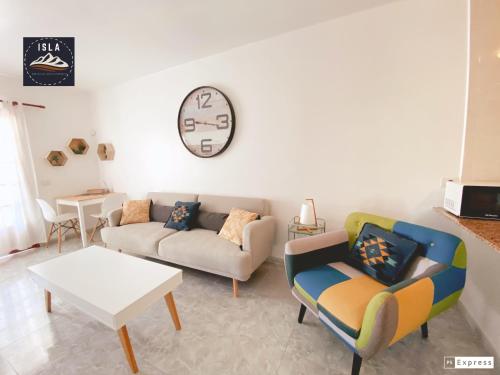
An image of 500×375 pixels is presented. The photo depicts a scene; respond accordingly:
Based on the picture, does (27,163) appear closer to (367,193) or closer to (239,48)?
(239,48)

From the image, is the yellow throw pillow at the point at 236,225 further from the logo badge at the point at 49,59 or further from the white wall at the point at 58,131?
the white wall at the point at 58,131

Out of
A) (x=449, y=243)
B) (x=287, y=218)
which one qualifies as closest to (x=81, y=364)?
(x=287, y=218)

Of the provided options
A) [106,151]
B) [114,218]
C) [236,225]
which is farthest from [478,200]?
[106,151]

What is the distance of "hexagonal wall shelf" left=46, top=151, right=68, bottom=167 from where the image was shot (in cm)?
345

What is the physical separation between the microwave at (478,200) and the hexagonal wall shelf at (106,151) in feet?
14.9

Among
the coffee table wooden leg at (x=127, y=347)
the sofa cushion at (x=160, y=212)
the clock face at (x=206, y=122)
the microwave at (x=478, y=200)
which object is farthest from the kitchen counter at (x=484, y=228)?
the sofa cushion at (x=160, y=212)

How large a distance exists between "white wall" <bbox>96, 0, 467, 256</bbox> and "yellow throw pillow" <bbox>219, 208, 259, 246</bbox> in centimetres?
38

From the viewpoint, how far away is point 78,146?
12.4 feet

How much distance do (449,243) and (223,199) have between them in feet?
6.94

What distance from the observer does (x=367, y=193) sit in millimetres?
2086

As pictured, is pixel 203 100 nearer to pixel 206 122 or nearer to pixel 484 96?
pixel 206 122

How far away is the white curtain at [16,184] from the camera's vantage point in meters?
2.96

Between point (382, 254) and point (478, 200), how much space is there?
67 centimetres

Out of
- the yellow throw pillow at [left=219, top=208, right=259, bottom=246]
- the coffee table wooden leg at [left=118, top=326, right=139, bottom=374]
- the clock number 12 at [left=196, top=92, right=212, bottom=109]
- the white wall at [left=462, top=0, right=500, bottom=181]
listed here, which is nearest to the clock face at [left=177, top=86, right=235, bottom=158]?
the clock number 12 at [left=196, top=92, right=212, bottom=109]
